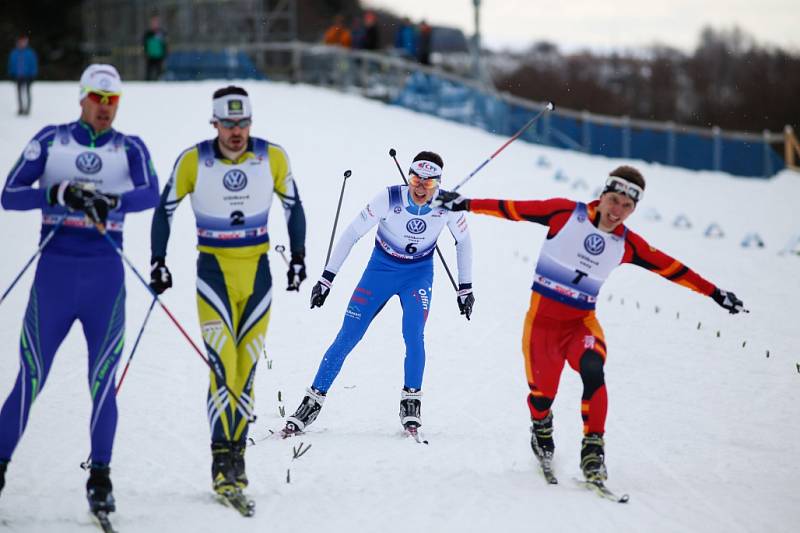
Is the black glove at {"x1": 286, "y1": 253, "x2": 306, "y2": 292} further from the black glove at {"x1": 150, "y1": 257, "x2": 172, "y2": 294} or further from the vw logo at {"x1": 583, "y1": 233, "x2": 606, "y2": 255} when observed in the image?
the vw logo at {"x1": 583, "y1": 233, "x2": 606, "y2": 255}

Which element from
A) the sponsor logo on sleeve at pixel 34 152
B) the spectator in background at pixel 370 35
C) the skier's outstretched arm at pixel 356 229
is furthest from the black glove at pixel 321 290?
the spectator in background at pixel 370 35

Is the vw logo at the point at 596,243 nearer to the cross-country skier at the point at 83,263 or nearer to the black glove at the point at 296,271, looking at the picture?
the black glove at the point at 296,271

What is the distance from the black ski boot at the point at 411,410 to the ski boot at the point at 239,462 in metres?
1.67

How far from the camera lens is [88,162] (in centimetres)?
579

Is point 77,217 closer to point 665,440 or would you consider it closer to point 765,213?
point 665,440

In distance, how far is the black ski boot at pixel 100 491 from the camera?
18.7ft

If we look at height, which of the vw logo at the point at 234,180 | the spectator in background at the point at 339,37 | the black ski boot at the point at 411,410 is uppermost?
the spectator in background at the point at 339,37

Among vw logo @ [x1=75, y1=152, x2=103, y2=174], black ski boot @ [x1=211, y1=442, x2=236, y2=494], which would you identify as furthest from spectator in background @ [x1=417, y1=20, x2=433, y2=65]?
black ski boot @ [x1=211, y1=442, x2=236, y2=494]

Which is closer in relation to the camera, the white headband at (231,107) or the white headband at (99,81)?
the white headband at (99,81)

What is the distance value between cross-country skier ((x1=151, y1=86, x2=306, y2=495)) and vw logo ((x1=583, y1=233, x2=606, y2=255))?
206 centimetres

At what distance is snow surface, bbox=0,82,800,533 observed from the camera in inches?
239

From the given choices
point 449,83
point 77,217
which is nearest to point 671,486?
point 77,217

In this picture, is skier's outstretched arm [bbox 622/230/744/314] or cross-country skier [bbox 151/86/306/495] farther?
skier's outstretched arm [bbox 622/230/744/314]

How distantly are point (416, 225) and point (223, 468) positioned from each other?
240 cm
